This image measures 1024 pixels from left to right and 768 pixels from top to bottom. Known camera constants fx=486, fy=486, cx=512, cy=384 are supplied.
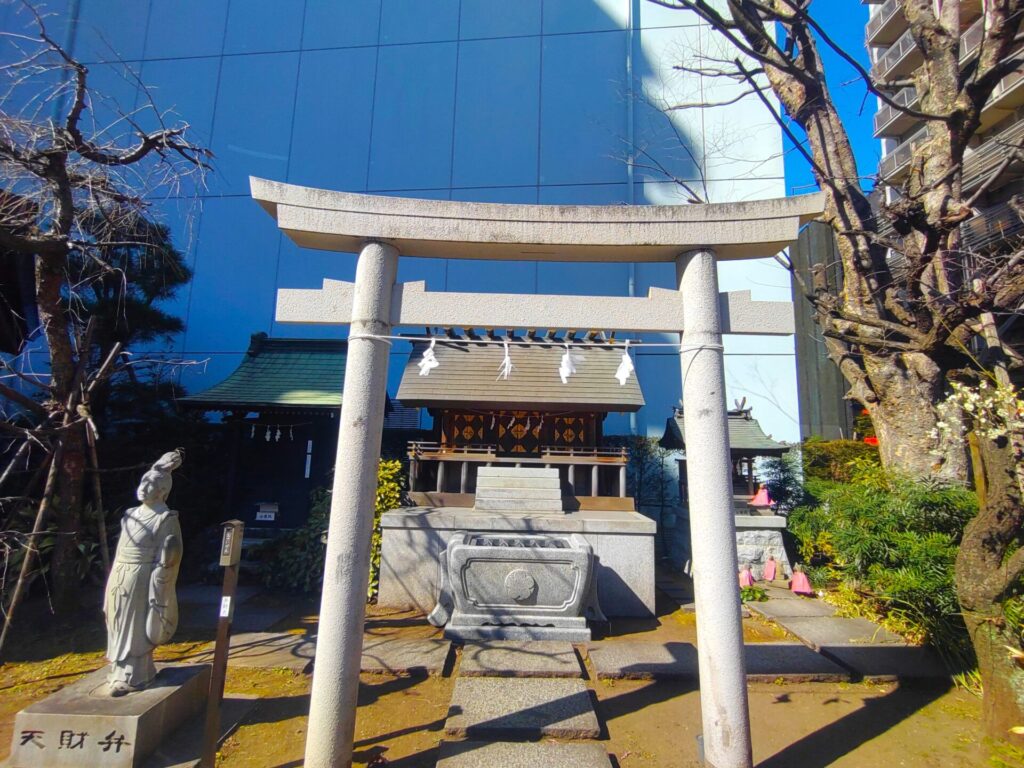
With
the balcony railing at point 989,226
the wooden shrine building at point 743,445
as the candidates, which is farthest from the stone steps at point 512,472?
the balcony railing at point 989,226

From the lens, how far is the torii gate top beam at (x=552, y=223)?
369cm

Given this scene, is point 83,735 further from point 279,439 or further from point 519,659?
point 279,439

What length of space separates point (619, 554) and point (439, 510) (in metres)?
2.75

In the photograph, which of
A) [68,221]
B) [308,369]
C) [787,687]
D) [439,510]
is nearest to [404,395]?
[439,510]

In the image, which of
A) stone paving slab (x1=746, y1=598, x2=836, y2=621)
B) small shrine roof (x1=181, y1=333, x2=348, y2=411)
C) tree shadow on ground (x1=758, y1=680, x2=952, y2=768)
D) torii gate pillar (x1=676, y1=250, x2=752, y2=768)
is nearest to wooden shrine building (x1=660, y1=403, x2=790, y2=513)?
stone paving slab (x1=746, y1=598, x2=836, y2=621)

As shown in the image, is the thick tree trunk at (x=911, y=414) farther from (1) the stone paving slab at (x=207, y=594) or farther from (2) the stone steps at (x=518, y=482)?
(1) the stone paving slab at (x=207, y=594)

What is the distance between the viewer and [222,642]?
129 inches

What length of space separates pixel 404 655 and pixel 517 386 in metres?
4.28

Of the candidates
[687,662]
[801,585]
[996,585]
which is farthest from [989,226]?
[687,662]

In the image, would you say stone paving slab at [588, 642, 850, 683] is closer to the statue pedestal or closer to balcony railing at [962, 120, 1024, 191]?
the statue pedestal

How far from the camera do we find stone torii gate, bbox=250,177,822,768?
11.2 feet

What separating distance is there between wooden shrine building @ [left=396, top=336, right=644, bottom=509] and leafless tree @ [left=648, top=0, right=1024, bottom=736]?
3.50 meters

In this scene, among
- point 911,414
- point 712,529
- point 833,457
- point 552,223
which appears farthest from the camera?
point 833,457

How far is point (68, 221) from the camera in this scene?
5418 mm
